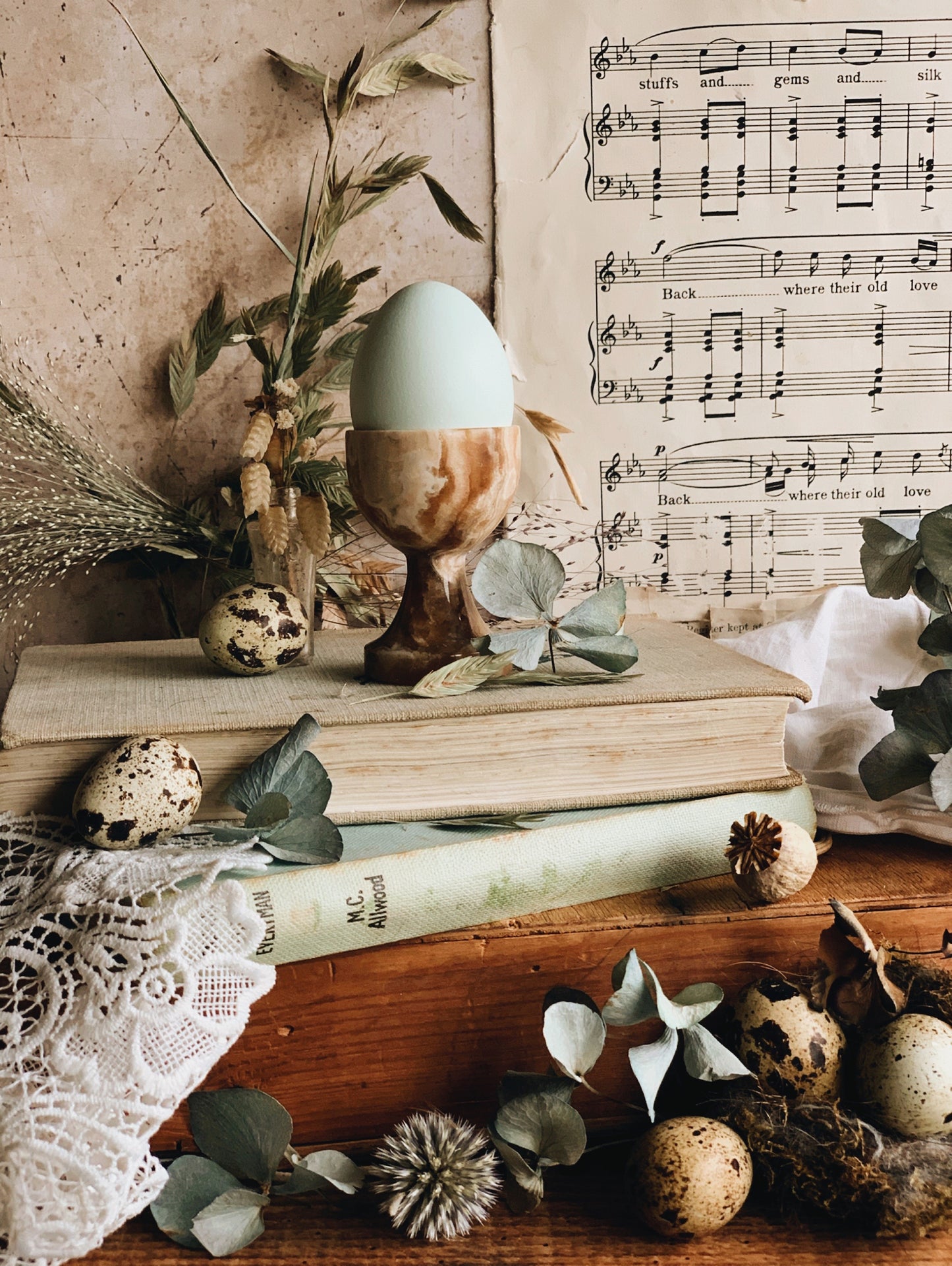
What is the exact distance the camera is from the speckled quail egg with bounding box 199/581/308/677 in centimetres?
79

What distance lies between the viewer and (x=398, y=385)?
2.44 ft

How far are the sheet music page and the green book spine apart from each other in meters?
0.41

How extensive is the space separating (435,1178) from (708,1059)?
17 cm

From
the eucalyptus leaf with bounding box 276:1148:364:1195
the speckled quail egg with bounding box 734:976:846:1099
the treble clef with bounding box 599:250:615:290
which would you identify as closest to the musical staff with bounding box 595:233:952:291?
the treble clef with bounding box 599:250:615:290

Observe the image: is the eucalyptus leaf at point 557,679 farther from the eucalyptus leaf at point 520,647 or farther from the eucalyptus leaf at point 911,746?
the eucalyptus leaf at point 911,746

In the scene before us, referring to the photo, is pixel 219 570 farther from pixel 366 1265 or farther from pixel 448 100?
pixel 366 1265

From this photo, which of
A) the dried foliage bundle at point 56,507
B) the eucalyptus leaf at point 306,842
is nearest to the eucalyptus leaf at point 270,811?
the eucalyptus leaf at point 306,842

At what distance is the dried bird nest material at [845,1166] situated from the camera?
1.92 ft

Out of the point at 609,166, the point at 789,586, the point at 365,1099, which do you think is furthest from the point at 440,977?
the point at 609,166

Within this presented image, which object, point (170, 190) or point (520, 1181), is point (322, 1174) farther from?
point (170, 190)

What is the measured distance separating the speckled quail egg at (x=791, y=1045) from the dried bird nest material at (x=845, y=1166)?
0.4 inches

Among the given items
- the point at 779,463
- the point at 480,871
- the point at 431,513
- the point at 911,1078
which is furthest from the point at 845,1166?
the point at 779,463

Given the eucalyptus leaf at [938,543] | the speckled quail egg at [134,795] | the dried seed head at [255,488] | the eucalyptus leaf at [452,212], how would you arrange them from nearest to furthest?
the speckled quail egg at [134,795] → the eucalyptus leaf at [938,543] → the dried seed head at [255,488] → the eucalyptus leaf at [452,212]

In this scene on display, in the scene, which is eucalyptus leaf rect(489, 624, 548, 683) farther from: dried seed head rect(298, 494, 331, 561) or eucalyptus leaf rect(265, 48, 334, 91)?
eucalyptus leaf rect(265, 48, 334, 91)
